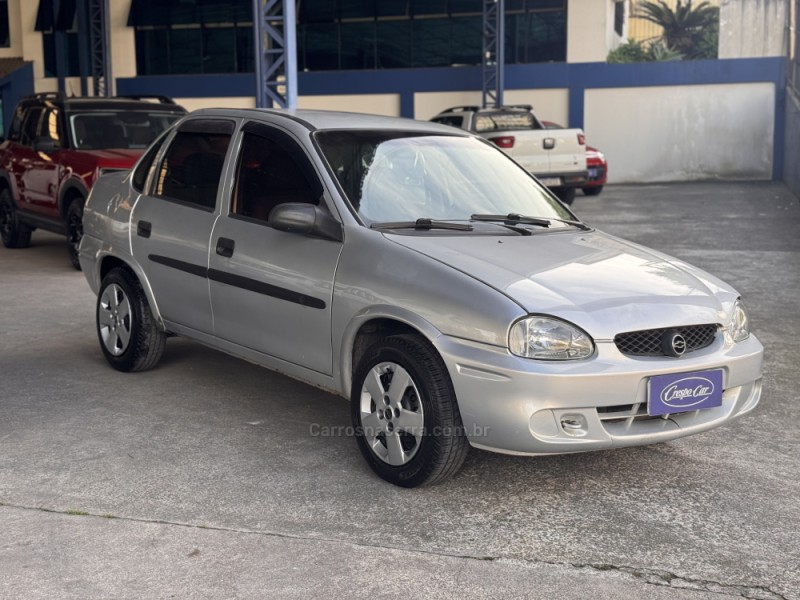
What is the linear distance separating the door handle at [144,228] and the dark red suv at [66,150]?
462 cm

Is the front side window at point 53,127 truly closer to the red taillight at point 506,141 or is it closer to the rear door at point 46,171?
the rear door at point 46,171

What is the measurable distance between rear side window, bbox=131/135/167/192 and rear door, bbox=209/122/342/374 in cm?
97

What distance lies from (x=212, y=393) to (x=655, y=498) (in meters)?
2.78

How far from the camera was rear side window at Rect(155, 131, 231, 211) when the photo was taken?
225 inches

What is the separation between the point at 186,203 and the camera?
19.3ft

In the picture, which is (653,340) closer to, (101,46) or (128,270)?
(128,270)

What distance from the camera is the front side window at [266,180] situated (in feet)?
17.1

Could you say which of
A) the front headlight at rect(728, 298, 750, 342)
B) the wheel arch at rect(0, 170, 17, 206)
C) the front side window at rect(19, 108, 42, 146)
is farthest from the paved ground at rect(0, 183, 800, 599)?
the wheel arch at rect(0, 170, 17, 206)

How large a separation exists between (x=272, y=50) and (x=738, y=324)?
871cm

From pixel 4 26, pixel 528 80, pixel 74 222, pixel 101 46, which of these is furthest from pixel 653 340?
pixel 4 26

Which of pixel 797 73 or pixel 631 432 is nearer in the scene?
pixel 631 432

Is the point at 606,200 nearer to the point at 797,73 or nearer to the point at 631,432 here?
the point at 797,73

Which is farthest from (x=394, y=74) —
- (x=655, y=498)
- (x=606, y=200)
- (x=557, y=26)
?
(x=655, y=498)

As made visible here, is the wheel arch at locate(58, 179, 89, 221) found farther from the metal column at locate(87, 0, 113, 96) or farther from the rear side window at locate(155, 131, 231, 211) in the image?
the metal column at locate(87, 0, 113, 96)
